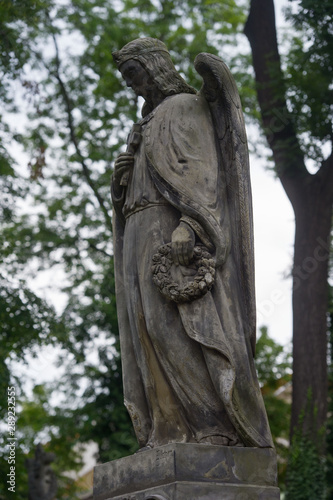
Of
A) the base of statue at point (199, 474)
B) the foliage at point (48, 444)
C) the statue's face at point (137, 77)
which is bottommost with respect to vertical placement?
the base of statue at point (199, 474)

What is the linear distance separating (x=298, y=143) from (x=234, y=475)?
1144cm

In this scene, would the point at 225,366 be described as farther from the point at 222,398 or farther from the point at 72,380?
the point at 72,380

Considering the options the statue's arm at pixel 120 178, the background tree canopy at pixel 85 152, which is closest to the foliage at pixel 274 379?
the background tree canopy at pixel 85 152

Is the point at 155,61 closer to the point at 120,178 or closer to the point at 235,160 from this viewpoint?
the point at 120,178

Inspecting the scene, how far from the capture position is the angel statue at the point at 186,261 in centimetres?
575

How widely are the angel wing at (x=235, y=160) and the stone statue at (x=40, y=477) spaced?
A: 33.1 feet

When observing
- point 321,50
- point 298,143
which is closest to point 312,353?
point 298,143

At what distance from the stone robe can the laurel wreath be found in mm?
69

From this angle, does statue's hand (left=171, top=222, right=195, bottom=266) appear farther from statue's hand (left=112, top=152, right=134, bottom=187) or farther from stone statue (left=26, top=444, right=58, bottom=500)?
stone statue (left=26, top=444, right=58, bottom=500)

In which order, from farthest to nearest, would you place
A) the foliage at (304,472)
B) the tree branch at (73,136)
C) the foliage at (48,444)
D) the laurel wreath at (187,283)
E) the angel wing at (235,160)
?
the tree branch at (73,136) → the foliage at (48,444) → the foliage at (304,472) → the angel wing at (235,160) → the laurel wreath at (187,283)

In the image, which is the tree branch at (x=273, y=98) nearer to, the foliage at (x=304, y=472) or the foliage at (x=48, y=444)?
the foliage at (x=304, y=472)

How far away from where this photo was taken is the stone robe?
5.72 meters

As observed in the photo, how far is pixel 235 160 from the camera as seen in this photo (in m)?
6.30

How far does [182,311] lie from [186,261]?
0.36 metres
